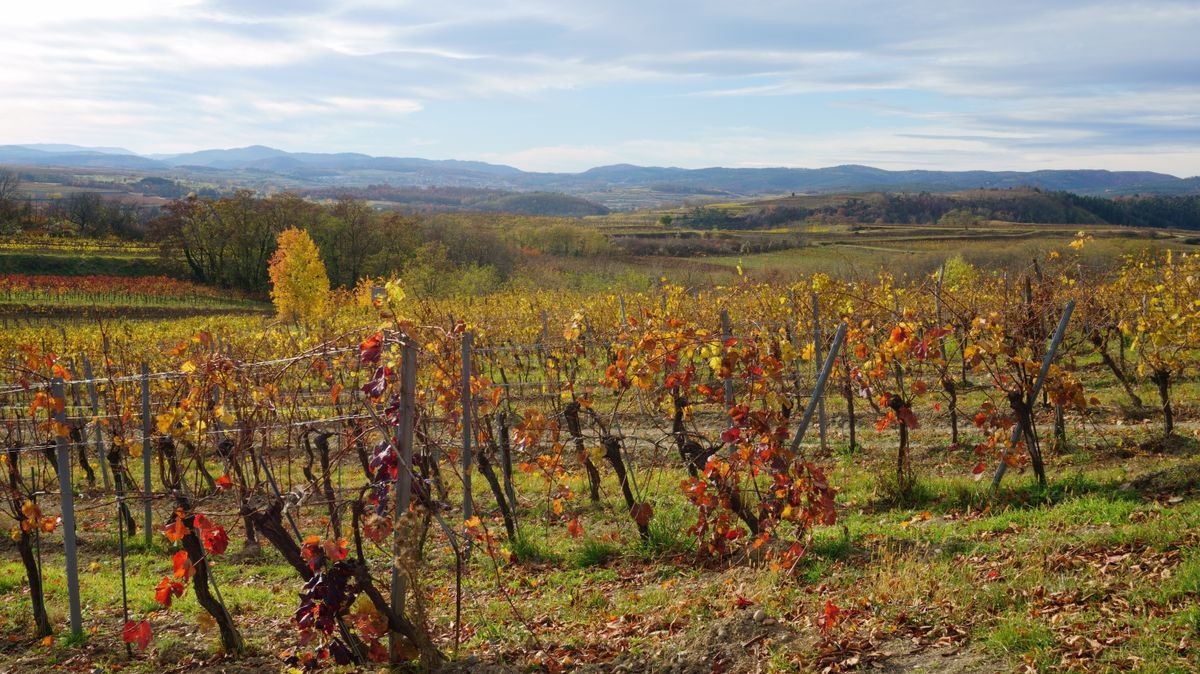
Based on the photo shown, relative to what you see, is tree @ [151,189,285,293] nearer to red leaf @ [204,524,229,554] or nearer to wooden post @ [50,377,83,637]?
wooden post @ [50,377,83,637]

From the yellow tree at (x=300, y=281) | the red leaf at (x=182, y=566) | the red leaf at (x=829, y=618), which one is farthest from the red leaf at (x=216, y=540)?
the yellow tree at (x=300, y=281)

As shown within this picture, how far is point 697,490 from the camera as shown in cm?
629

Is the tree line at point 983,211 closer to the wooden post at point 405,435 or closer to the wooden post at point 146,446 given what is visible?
the wooden post at point 146,446

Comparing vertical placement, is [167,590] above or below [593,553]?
above

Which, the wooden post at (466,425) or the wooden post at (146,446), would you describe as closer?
the wooden post at (466,425)

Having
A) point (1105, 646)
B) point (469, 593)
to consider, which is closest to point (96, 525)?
point (469, 593)

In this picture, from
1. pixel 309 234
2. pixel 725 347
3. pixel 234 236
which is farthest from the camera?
pixel 234 236

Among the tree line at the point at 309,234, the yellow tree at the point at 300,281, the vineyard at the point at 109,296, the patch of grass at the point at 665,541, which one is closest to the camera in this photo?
the patch of grass at the point at 665,541

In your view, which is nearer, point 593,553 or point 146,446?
point 593,553

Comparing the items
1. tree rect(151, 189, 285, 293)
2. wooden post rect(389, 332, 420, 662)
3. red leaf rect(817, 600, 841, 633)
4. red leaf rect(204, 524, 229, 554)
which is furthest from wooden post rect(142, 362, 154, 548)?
tree rect(151, 189, 285, 293)

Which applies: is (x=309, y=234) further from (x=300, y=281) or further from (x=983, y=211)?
(x=983, y=211)

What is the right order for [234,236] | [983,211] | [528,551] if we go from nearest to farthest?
[528,551]
[234,236]
[983,211]

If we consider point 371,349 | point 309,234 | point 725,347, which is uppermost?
point 309,234

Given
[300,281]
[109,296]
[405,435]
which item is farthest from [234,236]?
[405,435]
